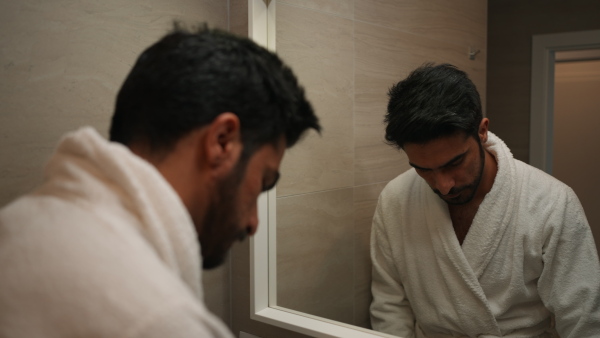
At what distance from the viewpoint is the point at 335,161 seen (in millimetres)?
1257

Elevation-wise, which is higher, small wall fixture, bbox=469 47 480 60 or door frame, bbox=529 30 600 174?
small wall fixture, bbox=469 47 480 60

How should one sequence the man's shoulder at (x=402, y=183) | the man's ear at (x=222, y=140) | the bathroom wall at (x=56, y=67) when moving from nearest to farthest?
1. the man's ear at (x=222, y=140)
2. the bathroom wall at (x=56, y=67)
3. the man's shoulder at (x=402, y=183)

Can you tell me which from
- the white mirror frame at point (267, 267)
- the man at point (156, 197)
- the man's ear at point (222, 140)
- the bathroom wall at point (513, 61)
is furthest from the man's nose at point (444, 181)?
the man's ear at point (222, 140)

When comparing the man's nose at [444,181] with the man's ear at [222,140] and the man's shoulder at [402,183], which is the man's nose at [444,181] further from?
the man's ear at [222,140]

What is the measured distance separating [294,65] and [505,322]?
76 centimetres

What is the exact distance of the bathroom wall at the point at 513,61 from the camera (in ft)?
A: 3.04

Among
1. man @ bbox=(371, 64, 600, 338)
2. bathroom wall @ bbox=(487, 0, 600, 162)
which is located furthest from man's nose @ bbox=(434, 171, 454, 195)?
bathroom wall @ bbox=(487, 0, 600, 162)

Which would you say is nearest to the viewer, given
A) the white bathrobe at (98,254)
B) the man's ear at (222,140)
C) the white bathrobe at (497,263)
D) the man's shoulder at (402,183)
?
the white bathrobe at (98,254)

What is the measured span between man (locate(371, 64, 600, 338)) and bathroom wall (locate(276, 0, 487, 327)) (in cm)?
7

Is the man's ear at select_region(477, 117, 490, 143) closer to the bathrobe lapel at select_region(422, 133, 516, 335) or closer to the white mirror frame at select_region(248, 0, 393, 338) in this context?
the bathrobe lapel at select_region(422, 133, 516, 335)

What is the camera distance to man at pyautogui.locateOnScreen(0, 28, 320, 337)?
41cm

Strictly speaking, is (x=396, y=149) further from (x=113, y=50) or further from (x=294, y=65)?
(x=113, y=50)

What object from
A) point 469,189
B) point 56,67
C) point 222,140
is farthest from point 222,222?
point 469,189

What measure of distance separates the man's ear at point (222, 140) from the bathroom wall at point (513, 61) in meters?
0.60
